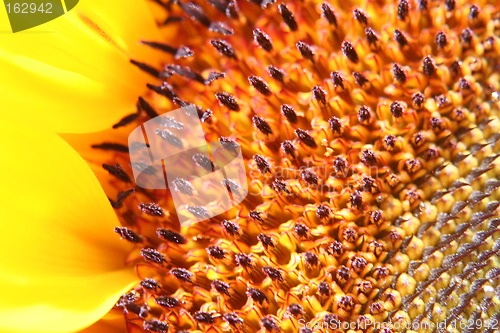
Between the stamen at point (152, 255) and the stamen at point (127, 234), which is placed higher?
the stamen at point (127, 234)

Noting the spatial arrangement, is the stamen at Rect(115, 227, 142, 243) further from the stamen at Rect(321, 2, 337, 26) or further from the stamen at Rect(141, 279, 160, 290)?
the stamen at Rect(321, 2, 337, 26)

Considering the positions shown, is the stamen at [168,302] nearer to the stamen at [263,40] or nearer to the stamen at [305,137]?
the stamen at [305,137]

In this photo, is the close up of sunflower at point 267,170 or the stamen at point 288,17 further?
the stamen at point 288,17

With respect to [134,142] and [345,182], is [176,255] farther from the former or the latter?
[345,182]

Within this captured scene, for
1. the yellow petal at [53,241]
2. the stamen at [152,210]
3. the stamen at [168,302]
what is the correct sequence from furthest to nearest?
the stamen at [152,210]
the stamen at [168,302]
the yellow petal at [53,241]

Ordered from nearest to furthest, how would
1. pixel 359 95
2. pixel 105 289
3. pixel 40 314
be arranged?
pixel 40 314
pixel 105 289
pixel 359 95

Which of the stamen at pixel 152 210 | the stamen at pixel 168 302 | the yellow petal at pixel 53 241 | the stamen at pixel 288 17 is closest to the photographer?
the yellow petal at pixel 53 241

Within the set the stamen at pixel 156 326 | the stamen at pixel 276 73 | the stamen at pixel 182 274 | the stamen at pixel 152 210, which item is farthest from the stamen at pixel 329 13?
the stamen at pixel 156 326

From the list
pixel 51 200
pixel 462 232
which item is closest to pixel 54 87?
pixel 51 200

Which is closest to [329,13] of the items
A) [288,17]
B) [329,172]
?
[288,17]
